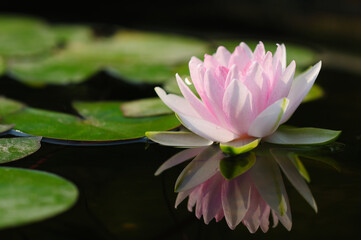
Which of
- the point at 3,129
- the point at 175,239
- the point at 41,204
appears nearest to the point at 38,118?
the point at 3,129

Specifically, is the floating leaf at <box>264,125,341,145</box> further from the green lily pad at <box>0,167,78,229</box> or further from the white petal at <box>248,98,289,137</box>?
the green lily pad at <box>0,167,78,229</box>

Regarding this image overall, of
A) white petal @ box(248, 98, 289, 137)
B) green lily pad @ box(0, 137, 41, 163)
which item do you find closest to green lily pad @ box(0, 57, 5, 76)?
→ green lily pad @ box(0, 137, 41, 163)

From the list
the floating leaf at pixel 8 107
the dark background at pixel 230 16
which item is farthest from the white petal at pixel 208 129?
the dark background at pixel 230 16

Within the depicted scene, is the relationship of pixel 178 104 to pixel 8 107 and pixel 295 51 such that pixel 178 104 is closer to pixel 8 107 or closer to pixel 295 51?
pixel 8 107

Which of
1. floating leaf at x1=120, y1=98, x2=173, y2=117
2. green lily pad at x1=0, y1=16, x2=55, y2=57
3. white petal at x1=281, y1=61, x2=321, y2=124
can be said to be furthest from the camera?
green lily pad at x1=0, y1=16, x2=55, y2=57

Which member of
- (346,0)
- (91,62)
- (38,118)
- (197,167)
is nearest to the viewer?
(197,167)

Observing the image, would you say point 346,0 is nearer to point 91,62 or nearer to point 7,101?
point 91,62
